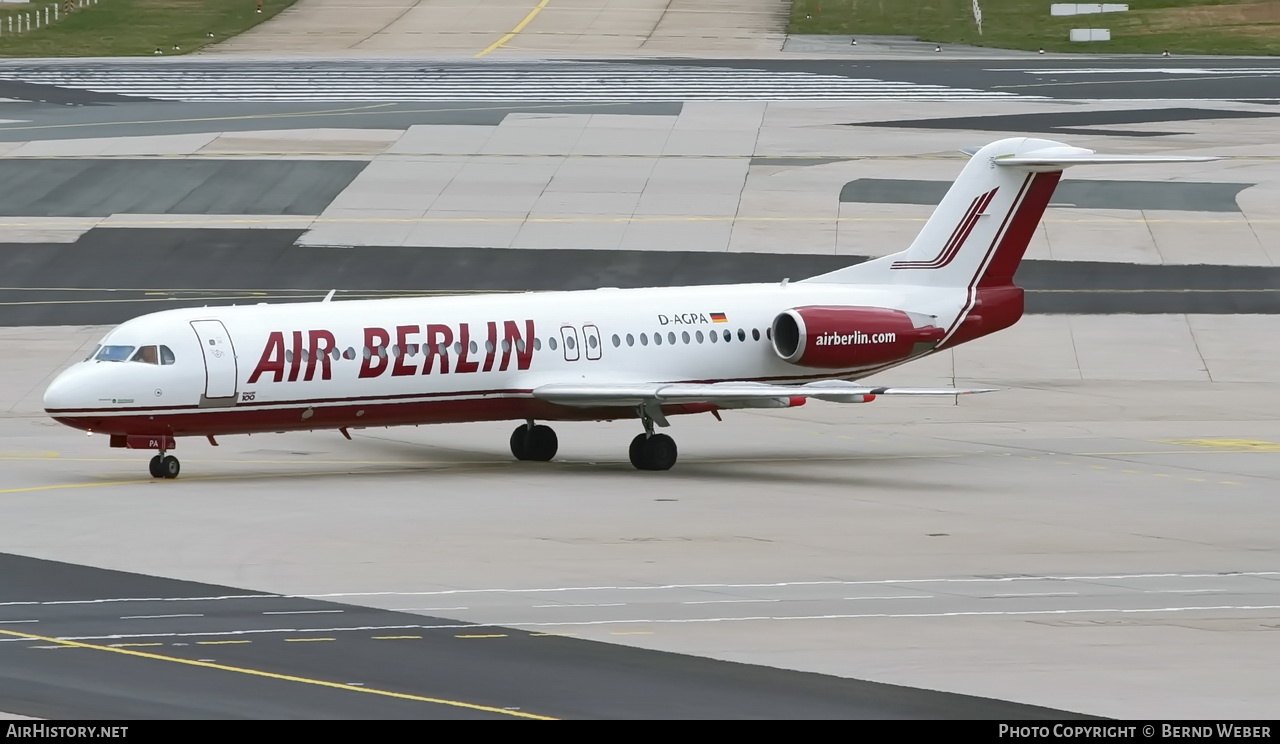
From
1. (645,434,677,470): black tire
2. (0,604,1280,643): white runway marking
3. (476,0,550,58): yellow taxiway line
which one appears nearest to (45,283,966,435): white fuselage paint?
(645,434,677,470): black tire

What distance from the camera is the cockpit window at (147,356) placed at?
35.3 metres

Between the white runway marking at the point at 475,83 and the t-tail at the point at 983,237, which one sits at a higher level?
the t-tail at the point at 983,237

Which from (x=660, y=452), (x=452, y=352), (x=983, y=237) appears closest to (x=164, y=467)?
(x=452, y=352)

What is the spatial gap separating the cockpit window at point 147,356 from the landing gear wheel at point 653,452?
8.81 m

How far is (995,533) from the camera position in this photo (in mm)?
31625

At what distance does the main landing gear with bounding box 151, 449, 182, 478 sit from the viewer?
36219 millimetres

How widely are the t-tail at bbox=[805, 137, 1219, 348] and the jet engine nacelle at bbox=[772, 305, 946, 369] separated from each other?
3.78 feet

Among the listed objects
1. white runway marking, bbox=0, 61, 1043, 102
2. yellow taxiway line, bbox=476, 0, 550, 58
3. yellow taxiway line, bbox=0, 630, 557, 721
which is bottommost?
yellow taxiway line, bbox=476, 0, 550, 58

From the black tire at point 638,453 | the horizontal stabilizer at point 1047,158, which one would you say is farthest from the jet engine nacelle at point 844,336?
the horizontal stabilizer at point 1047,158

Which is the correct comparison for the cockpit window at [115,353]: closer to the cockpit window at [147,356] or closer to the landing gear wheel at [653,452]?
the cockpit window at [147,356]

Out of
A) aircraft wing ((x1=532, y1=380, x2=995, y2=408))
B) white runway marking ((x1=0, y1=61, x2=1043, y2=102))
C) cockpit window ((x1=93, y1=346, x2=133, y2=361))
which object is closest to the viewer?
cockpit window ((x1=93, y1=346, x2=133, y2=361))

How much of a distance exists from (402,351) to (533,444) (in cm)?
411

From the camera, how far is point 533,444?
131 feet

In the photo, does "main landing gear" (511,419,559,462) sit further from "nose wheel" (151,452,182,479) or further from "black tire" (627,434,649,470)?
"nose wheel" (151,452,182,479)
